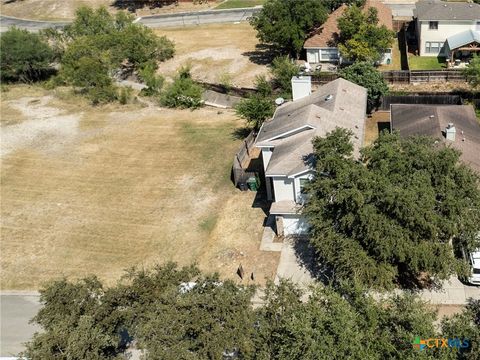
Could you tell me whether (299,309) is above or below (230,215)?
above

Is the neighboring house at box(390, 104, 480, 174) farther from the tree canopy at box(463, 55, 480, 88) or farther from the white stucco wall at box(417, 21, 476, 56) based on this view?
the white stucco wall at box(417, 21, 476, 56)

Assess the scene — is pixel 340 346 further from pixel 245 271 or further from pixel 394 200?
pixel 245 271

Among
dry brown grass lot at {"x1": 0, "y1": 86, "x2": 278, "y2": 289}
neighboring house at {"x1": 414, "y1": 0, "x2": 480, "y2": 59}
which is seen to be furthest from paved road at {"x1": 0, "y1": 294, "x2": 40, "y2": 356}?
neighboring house at {"x1": 414, "y1": 0, "x2": 480, "y2": 59}


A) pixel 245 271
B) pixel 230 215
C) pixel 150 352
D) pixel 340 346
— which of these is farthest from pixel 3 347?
pixel 340 346

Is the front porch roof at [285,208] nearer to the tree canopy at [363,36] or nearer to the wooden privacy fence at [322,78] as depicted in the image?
the wooden privacy fence at [322,78]

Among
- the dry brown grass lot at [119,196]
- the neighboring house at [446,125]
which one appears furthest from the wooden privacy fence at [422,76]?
the dry brown grass lot at [119,196]
